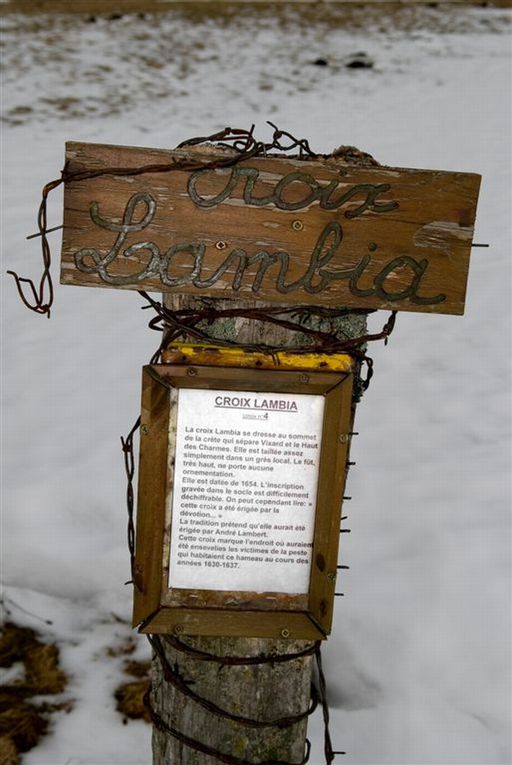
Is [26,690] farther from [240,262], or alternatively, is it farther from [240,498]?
[240,262]

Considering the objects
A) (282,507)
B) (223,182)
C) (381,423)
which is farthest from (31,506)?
(223,182)

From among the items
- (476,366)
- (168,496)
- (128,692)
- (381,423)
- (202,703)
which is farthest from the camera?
(476,366)

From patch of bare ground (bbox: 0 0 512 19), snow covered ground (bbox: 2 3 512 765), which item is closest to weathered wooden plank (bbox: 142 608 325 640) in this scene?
snow covered ground (bbox: 2 3 512 765)

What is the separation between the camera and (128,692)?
8.85ft

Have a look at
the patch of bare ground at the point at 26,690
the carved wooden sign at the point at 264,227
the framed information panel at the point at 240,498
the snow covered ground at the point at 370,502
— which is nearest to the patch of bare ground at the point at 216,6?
the snow covered ground at the point at 370,502

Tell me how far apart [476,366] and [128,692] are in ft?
8.15

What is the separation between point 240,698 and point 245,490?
0.50 m

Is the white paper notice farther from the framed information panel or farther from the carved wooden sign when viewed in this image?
the carved wooden sign

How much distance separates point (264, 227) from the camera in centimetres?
140

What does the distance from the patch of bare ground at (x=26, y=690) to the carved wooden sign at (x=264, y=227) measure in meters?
1.75

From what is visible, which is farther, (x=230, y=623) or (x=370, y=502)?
(x=370, y=502)

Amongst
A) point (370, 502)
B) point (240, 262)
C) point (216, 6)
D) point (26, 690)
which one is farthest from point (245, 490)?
point (216, 6)

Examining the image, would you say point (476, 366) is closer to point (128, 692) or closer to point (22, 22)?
point (128, 692)

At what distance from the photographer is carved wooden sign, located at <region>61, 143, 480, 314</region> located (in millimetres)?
1375
